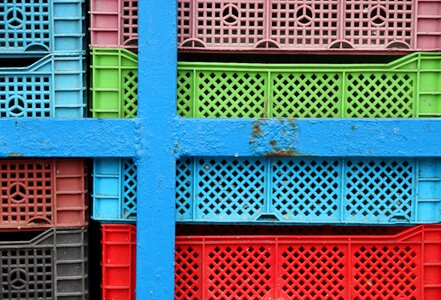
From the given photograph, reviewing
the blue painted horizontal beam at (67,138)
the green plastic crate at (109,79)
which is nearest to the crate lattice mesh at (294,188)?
the blue painted horizontal beam at (67,138)

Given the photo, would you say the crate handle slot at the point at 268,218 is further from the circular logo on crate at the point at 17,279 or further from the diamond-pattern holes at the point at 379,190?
the circular logo on crate at the point at 17,279

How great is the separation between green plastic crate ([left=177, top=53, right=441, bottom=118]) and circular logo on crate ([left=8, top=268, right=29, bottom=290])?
5.06ft

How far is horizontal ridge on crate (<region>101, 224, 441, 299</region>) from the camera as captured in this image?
3646mm

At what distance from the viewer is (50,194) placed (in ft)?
11.9

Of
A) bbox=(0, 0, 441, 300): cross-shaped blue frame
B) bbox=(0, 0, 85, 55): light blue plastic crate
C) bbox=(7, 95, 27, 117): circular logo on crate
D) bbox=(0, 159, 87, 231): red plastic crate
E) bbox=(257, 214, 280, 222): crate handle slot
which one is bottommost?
bbox=(257, 214, 280, 222): crate handle slot

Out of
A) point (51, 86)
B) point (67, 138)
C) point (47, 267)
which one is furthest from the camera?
point (47, 267)

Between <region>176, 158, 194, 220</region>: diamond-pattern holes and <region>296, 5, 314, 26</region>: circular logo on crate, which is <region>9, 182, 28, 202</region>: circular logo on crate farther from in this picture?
<region>296, 5, 314, 26</region>: circular logo on crate

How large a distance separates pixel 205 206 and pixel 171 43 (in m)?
1.12

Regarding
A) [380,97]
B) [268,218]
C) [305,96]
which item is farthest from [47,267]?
[380,97]

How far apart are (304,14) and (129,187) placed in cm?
168

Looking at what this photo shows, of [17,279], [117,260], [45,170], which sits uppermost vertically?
[45,170]

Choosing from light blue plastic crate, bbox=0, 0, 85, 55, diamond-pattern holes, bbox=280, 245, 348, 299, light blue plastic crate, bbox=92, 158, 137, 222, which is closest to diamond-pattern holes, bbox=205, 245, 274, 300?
diamond-pattern holes, bbox=280, 245, 348, 299

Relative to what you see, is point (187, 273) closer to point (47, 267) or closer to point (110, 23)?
point (47, 267)

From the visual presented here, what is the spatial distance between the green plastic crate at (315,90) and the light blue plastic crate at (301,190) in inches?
12.9
